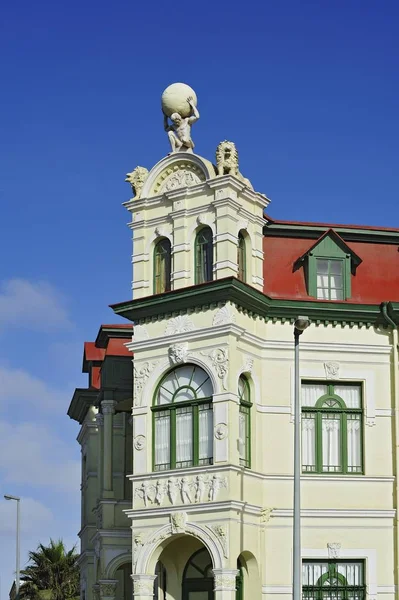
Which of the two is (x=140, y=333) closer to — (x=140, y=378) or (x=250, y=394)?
(x=140, y=378)

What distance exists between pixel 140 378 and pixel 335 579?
296 inches

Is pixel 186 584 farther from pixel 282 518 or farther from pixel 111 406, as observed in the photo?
pixel 111 406

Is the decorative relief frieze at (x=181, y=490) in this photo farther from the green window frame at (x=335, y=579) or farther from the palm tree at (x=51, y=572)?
the palm tree at (x=51, y=572)

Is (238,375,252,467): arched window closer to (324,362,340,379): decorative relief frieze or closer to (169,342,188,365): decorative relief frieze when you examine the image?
(169,342,188,365): decorative relief frieze

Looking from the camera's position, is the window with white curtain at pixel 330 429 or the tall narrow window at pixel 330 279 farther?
the tall narrow window at pixel 330 279

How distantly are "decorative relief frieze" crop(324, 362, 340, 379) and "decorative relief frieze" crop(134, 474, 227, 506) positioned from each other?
15.4ft

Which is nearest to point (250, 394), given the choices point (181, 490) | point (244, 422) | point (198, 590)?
point (244, 422)

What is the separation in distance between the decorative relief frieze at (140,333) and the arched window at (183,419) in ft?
4.31

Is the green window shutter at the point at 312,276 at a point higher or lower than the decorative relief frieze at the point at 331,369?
higher

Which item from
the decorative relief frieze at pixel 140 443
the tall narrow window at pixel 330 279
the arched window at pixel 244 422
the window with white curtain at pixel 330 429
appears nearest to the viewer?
the arched window at pixel 244 422

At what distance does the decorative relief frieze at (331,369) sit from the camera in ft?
113

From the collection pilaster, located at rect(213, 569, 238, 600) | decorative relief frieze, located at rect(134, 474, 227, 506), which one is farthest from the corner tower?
pilaster, located at rect(213, 569, 238, 600)

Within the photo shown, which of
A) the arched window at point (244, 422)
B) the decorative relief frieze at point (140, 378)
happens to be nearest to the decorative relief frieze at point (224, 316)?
the arched window at point (244, 422)

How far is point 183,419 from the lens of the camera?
33562 mm
